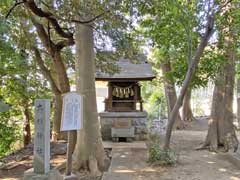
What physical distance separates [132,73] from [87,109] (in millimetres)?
4991

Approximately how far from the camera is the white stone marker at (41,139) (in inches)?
191

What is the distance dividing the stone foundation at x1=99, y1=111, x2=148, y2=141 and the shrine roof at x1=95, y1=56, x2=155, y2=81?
4.48 feet

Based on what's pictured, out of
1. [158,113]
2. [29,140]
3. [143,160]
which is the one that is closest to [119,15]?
[143,160]

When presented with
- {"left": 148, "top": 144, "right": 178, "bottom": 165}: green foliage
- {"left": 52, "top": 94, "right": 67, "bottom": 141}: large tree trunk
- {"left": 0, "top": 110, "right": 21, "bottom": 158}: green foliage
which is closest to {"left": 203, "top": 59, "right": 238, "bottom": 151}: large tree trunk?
{"left": 148, "top": 144, "right": 178, "bottom": 165}: green foliage

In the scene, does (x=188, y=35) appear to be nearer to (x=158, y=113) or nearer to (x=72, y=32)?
(x=72, y=32)

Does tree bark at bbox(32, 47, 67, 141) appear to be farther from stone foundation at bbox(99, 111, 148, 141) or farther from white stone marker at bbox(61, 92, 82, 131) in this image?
white stone marker at bbox(61, 92, 82, 131)

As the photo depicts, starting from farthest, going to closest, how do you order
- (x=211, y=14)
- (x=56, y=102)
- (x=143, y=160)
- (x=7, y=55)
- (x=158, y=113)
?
(x=158, y=113) → (x=56, y=102) → (x=7, y=55) → (x=143, y=160) → (x=211, y=14)

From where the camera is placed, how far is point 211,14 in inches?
318

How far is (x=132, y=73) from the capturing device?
1295 centimetres

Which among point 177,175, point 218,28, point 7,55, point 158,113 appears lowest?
point 177,175

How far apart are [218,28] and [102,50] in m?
4.33

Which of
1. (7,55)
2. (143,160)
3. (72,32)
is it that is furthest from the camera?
(72,32)

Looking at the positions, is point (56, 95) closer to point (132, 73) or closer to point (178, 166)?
point (132, 73)

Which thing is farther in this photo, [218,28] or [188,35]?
[218,28]
